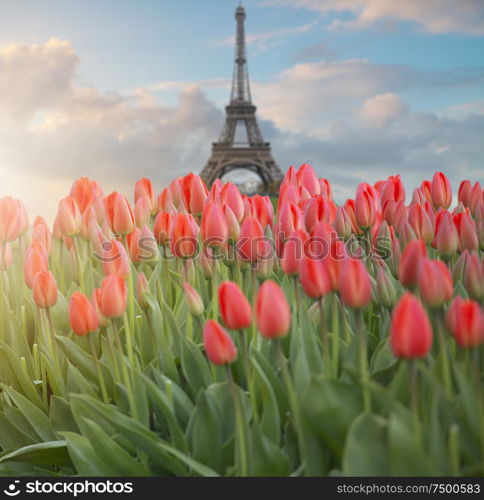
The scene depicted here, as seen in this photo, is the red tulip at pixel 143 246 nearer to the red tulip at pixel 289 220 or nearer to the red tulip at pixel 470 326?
the red tulip at pixel 289 220

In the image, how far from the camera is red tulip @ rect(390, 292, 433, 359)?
1.12 m

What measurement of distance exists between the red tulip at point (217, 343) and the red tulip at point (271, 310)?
0.32 ft

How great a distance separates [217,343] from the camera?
1.35 metres

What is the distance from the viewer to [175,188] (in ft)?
10.6

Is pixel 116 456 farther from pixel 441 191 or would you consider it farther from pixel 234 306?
pixel 441 191

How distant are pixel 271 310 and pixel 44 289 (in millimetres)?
1035

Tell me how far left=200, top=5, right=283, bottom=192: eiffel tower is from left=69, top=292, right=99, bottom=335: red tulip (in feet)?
85.2

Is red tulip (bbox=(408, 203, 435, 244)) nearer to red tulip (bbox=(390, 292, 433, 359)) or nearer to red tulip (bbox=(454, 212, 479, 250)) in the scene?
red tulip (bbox=(454, 212, 479, 250))

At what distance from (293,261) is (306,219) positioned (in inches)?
19.5

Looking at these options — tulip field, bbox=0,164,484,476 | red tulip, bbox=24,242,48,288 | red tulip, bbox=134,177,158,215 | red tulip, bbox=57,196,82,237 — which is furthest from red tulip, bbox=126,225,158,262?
red tulip, bbox=134,177,158,215

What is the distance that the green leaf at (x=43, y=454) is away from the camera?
1.99 metres

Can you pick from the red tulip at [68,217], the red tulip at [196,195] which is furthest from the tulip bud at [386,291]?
the red tulip at [68,217]

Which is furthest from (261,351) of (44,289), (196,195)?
(196,195)
